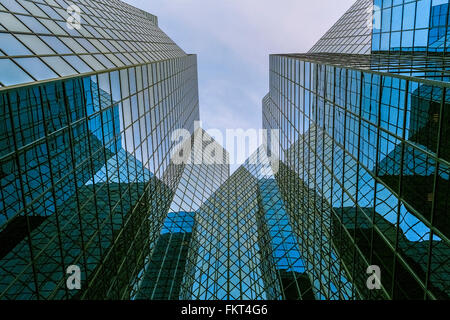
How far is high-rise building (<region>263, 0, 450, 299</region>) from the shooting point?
11438mm

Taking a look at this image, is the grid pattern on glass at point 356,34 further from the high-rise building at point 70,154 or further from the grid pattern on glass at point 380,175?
the high-rise building at point 70,154

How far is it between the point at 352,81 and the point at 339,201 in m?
7.49

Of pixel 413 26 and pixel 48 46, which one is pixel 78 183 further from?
pixel 413 26

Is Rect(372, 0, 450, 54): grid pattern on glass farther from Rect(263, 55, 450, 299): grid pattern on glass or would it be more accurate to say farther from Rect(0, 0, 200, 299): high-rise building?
Rect(0, 0, 200, 299): high-rise building

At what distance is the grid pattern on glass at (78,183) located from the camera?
1197cm

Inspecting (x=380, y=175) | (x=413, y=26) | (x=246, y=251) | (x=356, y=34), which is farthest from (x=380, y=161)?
(x=356, y=34)

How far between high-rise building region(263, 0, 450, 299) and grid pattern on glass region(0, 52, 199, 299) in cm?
1338

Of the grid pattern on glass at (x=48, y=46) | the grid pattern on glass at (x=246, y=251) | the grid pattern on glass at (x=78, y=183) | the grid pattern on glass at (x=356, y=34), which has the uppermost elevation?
the grid pattern on glass at (x=356, y=34)

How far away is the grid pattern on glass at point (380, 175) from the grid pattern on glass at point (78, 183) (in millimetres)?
13395

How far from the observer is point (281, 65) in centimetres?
4044

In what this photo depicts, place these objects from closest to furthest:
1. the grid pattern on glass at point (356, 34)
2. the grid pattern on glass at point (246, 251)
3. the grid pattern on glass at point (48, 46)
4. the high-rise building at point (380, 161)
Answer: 1. the high-rise building at point (380, 161)
2. the grid pattern on glass at point (48, 46)
3. the grid pattern on glass at point (246, 251)
4. the grid pattern on glass at point (356, 34)

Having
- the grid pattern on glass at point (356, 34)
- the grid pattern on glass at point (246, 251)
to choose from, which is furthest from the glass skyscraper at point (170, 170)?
the grid pattern on glass at point (356, 34)

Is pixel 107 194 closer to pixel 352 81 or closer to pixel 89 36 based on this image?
pixel 89 36
